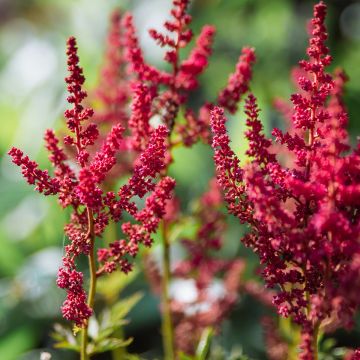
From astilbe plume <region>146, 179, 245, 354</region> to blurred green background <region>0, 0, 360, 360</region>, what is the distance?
1.74 ft

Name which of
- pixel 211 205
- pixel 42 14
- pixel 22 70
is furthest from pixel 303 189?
pixel 42 14

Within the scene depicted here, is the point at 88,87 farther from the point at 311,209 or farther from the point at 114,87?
the point at 311,209

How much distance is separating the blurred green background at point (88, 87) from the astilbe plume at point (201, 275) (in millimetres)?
530

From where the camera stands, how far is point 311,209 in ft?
2.79

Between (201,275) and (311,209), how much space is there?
1.83 ft

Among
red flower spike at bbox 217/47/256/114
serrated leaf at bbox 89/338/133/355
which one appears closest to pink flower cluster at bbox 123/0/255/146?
red flower spike at bbox 217/47/256/114

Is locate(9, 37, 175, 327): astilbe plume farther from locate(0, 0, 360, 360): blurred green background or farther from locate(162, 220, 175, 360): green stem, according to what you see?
locate(0, 0, 360, 360): blurred green background

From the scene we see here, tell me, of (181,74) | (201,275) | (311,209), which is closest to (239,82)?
(181,74)

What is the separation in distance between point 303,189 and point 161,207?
18 cm

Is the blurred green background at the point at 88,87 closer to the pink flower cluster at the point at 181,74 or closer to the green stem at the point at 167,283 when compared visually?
the green stem at the point at 167,283

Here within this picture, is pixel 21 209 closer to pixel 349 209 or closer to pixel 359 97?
pixel 359 97

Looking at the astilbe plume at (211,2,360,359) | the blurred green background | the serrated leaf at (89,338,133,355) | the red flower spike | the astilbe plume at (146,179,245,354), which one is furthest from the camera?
the blurred green background

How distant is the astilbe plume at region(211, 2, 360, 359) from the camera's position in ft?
2.43

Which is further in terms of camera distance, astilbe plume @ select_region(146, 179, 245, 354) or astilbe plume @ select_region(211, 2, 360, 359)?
astilbe plume @ select_region(146, 179, 245, 354)
